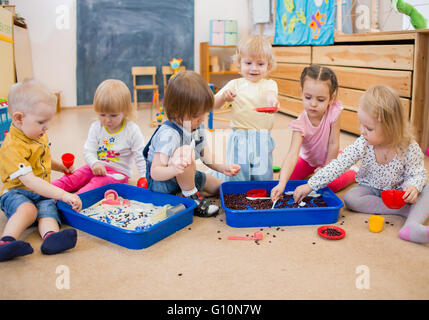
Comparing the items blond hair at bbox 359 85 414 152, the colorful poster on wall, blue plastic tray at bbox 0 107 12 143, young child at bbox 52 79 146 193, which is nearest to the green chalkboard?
the colorful poster on wall

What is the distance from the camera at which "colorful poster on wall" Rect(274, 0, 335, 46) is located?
3170 millimetres

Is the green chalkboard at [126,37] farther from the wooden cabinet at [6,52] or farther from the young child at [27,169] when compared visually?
the young child at [27,169]

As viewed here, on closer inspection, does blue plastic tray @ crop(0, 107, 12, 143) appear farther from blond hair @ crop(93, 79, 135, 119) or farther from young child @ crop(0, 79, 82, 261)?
young child @ crop(0, 79, 82, 261)

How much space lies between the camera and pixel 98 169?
5.52ft

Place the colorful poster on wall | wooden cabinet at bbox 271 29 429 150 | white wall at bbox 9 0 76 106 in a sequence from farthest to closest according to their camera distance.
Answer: white wall at bbox 9 0 76 106 < the colorful poster on wall < wooden cabinet at bbox 271 29 429 150

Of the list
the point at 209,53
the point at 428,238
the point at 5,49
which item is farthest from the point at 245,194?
the point at 209,53

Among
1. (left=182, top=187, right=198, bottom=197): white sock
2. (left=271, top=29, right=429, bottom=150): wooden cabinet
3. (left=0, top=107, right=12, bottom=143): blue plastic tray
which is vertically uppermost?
(left=271, top=29, right=429, bottom=150): wooden cabinet

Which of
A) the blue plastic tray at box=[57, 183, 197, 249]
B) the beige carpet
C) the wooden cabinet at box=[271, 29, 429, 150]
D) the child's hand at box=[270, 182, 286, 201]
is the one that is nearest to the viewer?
the beige carpet

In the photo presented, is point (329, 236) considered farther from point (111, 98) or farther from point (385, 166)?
point (111, 98)

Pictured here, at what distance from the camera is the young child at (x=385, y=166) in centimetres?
133

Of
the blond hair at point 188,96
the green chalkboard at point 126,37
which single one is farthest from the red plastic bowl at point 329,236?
the green chalkboard at point 126,37

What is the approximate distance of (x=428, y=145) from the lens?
7.89ft

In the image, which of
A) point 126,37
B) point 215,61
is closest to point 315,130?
point 215,61
